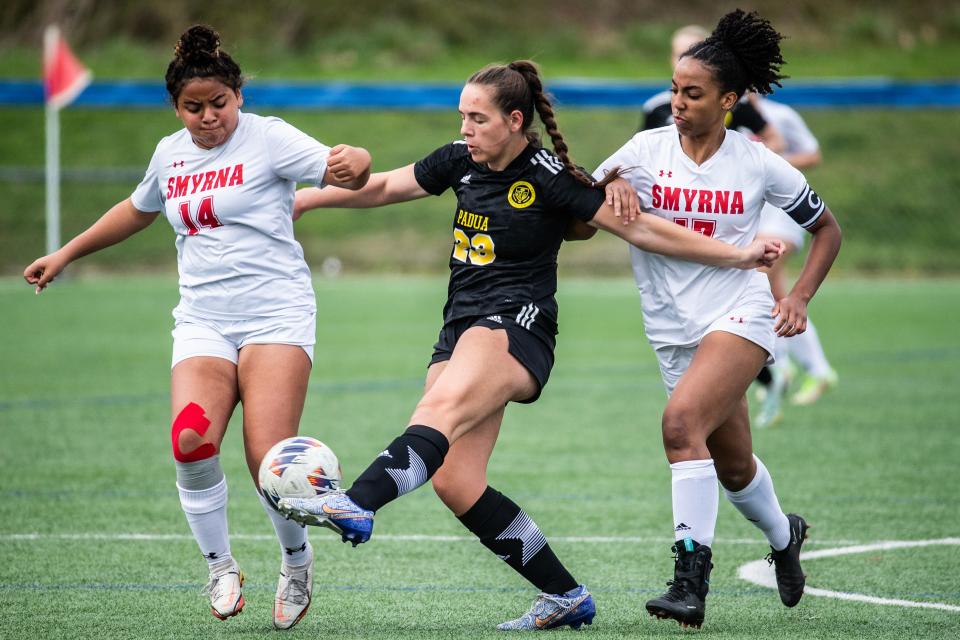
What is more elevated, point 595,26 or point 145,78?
point 595,26

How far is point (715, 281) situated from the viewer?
4.78 metres

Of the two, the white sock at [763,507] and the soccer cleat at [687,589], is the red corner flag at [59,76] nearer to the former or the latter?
the white sock at [763,507]

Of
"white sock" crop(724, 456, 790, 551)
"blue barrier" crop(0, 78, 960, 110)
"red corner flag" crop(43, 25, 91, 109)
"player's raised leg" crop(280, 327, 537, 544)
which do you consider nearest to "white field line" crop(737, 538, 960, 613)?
"white sock" crop(724, 456, 790, 551)

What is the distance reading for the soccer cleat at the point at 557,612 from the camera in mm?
4586

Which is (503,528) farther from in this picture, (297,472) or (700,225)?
(700,225)

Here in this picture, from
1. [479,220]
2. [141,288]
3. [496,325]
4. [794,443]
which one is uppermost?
[479,220]

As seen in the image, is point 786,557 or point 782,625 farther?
point 786,557

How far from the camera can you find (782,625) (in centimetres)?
462

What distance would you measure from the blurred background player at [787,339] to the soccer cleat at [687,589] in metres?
4.47

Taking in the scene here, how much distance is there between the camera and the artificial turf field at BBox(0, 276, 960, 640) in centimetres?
475

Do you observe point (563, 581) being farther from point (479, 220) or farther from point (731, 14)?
point (731, 14)

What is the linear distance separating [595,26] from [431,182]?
91.9 feet

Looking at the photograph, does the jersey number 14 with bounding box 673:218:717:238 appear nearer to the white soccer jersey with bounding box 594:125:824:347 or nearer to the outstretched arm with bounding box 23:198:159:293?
the white soccer jersey with bounding box 594:125:824:347

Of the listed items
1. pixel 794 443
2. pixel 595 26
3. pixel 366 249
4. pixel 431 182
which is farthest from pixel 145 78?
pixel 431 182
